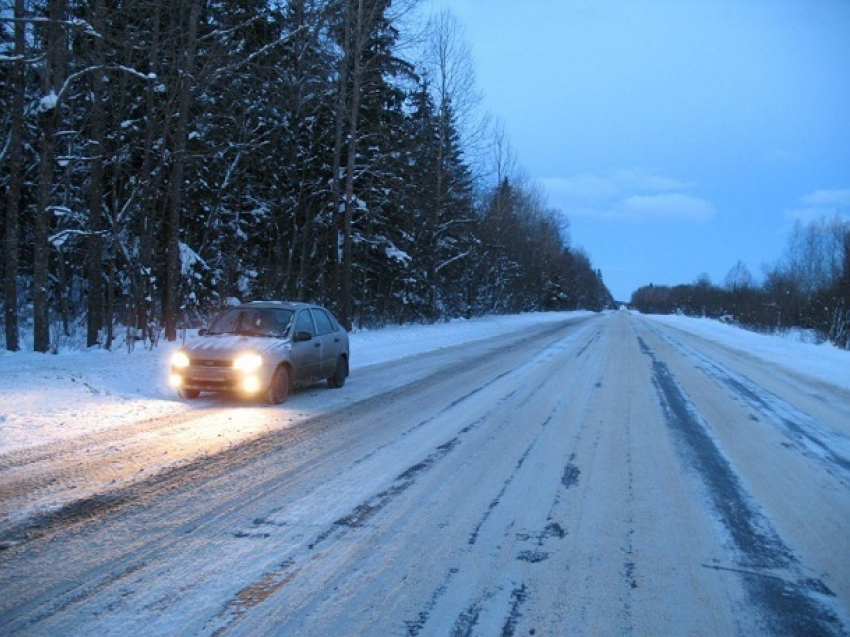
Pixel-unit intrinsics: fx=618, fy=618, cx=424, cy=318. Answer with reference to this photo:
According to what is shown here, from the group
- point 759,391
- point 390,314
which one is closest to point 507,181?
point 390,314

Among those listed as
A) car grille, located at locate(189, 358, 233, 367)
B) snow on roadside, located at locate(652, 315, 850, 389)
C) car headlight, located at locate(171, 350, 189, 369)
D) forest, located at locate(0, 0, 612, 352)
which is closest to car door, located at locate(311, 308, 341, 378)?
car grille, located at locate(189, 358, 233, 367)

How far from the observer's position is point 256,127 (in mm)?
22453

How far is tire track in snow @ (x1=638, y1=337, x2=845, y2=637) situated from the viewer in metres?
3.38

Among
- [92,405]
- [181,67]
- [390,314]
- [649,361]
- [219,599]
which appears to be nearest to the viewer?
[219,599]

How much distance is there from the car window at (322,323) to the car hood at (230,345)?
4.68ft

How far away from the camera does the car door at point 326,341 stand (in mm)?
11258

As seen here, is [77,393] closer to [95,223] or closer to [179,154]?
[95,223]

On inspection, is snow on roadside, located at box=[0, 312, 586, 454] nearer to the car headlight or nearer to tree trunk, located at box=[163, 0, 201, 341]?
the car headlight

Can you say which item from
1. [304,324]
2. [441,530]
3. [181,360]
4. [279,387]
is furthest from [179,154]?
[441,530]

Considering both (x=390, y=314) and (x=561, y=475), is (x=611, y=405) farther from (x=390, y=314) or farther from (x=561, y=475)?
(x=390, y=314)

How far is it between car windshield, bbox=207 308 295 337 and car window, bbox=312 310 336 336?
0.76 meters

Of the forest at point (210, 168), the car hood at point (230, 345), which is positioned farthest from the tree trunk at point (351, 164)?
the car hood at point (230, 345)

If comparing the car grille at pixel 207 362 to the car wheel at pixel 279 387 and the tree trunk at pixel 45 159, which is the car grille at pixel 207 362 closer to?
the car wheel at pixel 279 387

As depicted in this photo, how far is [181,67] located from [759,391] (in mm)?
15874
